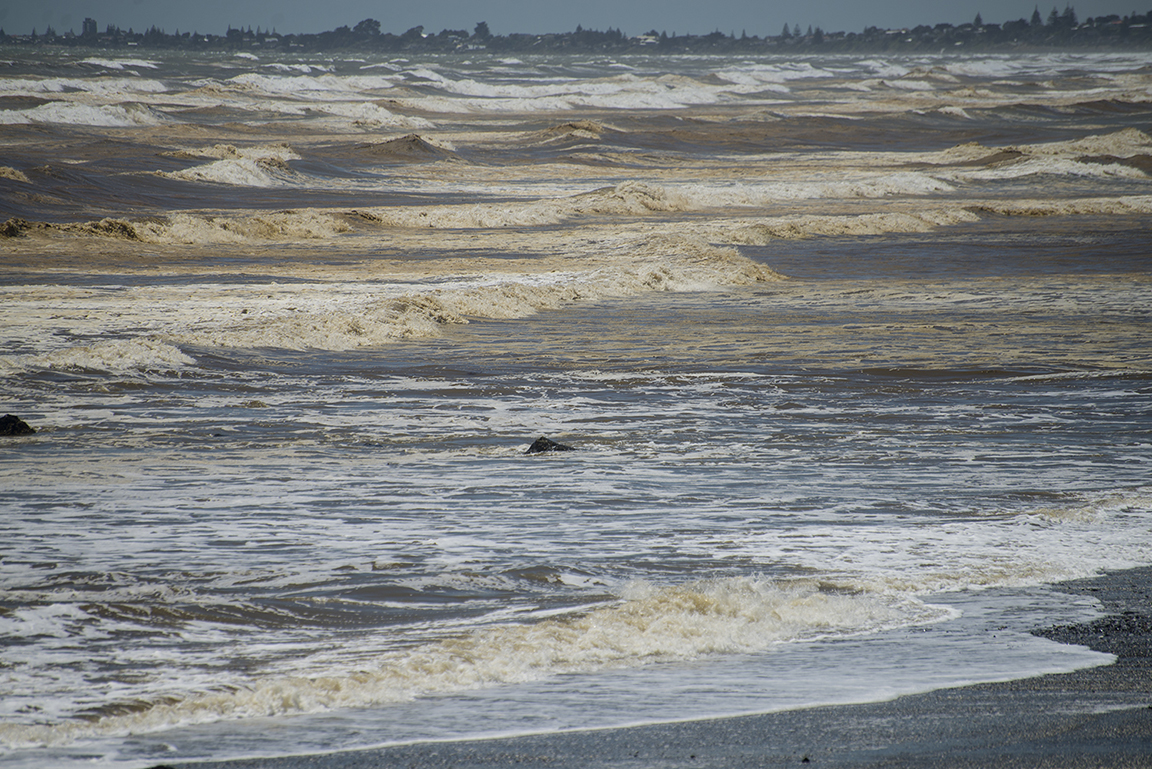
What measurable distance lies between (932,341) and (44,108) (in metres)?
56.0

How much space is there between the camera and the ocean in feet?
13.1

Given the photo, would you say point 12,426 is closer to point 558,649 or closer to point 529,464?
point 529,464

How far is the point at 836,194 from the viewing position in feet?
110

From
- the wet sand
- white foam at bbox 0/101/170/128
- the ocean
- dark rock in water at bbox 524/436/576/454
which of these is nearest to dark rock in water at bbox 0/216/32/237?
the ocean

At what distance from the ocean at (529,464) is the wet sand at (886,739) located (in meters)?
0.13

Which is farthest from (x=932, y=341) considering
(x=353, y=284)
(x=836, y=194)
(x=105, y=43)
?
(x=105, y=43)

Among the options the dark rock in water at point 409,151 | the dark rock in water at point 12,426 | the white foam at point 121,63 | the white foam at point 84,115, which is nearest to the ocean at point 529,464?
the dark rock in water at point 12,426

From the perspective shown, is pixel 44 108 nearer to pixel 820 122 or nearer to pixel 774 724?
pixel 820 122

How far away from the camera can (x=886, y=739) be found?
3379 mm

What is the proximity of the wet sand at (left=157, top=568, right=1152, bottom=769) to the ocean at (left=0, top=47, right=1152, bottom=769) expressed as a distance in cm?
13

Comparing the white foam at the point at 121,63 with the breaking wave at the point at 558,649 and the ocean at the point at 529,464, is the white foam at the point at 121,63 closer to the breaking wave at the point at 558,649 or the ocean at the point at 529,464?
the ocean at the point at 529,464

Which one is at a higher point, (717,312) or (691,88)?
(691,88)

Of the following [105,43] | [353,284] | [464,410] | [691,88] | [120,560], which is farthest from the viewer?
[105,43]

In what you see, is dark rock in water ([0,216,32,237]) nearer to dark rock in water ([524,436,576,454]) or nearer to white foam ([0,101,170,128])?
dark rock in water ([524,436,576,454])
